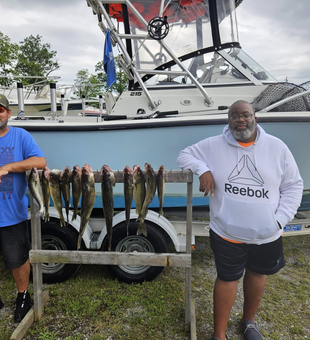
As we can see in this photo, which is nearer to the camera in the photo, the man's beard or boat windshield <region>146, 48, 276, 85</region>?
the man's beard

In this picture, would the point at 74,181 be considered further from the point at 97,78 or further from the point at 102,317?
the point at 97,78

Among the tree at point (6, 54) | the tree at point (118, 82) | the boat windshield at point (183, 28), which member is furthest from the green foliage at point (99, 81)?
the boat windshield at point (183, 28)

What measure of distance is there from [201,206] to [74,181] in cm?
223

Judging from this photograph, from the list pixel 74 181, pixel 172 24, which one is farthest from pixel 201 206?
pixel 172 24

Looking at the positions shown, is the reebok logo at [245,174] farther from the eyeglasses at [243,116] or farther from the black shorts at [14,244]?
the black shorts at [14,244]

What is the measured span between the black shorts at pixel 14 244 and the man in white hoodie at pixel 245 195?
5.60ft

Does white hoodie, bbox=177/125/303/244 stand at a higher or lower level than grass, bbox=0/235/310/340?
higher

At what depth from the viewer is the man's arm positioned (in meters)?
2.19

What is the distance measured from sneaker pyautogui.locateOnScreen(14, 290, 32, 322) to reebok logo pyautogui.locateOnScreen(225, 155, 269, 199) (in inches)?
89.6

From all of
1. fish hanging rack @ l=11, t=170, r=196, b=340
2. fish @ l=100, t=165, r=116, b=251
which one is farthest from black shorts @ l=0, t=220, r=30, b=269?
fish @ l=100, t=165, r=116, b=251

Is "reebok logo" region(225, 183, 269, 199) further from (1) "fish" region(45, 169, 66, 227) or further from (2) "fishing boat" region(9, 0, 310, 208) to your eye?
(2) "fishing boat" region(9, 0, 310, 208)

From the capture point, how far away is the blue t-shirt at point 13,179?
91.5 inches

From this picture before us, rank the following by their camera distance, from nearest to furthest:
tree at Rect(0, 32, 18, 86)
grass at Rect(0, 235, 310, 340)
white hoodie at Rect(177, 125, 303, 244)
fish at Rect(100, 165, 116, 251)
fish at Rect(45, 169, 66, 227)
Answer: white hoodie at Rect(177, 125, 303, 244), fish at Rect(100, 165, 116, 251), fish at Rect(45, 169, 66, 227), grass at Rect(0, 235, 310, 340), tree at Rect(0, 32, 18, 86)

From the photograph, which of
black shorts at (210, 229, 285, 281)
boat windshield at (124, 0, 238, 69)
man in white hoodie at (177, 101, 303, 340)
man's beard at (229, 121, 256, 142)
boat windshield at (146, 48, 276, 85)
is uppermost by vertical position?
boat windshield at (124, 0, 238, 69)
